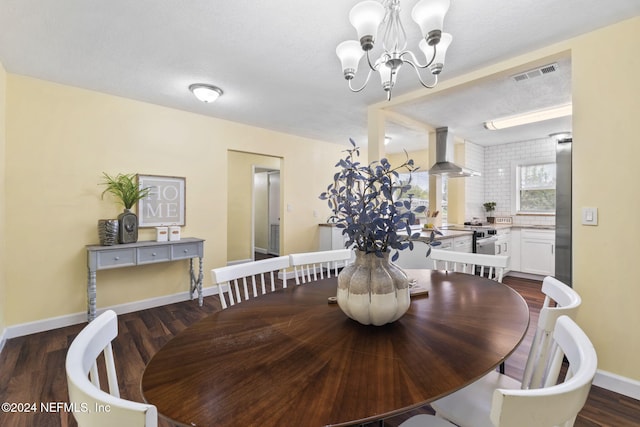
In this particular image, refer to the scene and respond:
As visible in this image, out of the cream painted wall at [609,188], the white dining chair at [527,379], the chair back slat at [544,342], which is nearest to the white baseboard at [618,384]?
the cream painted wall at [609,188]

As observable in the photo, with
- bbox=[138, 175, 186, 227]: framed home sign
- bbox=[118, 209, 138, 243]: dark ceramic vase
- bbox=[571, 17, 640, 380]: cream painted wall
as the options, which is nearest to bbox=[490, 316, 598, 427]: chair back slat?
bbox=[571, 17, 640, 380]: cream painted wall

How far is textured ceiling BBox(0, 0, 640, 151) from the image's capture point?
70.2 inches

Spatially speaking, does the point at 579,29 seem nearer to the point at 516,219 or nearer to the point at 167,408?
the point at 167,408

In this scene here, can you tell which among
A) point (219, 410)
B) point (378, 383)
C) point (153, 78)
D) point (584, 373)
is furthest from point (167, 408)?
point (153, 78)

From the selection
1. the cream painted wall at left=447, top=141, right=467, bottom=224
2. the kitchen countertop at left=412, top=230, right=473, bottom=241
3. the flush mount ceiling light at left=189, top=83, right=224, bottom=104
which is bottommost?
the kitchen countertop at left=412, top=230, right=473, bottom=241

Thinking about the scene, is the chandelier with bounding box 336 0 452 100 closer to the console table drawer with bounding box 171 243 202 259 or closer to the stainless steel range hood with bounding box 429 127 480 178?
the stainless steel range hood with bounding box 429 127 480 178

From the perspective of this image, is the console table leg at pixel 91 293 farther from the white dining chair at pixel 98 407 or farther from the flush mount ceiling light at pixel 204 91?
the white dining chair at pixel 98 407

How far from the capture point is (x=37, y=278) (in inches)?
109

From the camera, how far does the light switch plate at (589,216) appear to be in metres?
1.98

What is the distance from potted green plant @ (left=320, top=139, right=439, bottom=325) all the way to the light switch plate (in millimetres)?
1677

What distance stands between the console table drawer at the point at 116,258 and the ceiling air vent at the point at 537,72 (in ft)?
13.3

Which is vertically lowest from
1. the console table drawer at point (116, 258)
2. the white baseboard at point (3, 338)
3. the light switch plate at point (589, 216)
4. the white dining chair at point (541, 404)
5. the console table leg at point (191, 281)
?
the white baseboard at point (3, 338)

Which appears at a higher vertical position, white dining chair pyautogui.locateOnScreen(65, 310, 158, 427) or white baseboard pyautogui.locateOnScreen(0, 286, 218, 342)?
white dining chair pyautogui.locateOnScreen(65, 310, 158, 427)

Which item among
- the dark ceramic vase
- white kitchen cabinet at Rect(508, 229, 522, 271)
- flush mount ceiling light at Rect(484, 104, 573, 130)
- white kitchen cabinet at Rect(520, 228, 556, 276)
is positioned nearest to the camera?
the dark ceramic vase
